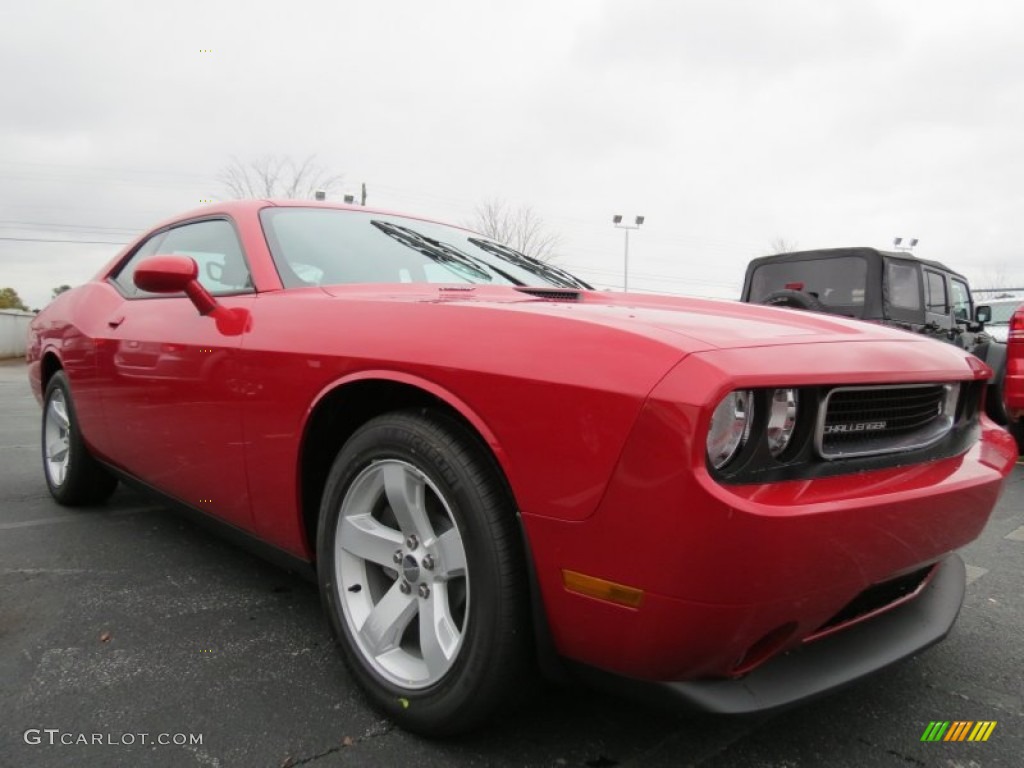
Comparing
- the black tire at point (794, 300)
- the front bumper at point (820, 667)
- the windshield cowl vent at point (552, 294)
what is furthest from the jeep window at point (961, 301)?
the front bumper at point (820, 667)

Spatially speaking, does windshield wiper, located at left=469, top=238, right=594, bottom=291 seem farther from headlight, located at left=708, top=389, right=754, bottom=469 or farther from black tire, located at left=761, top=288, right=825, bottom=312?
black tire, located at left=761, top=288, right=825, bottom=312

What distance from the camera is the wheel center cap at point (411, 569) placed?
180 centimetres

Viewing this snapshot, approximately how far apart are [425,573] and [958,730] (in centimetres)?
140

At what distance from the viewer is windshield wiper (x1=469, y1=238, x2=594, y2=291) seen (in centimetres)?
318

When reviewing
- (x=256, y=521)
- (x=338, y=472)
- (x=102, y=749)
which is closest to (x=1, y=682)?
(x=102, y=749)

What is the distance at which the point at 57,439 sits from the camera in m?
3.99

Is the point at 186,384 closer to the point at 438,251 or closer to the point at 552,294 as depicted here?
the point at 438,251

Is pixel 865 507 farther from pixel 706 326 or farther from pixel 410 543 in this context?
pixel 410 543

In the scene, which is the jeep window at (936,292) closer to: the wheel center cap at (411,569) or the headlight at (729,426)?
the headlight at (729,426)

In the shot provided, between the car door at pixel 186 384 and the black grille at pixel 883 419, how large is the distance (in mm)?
1703

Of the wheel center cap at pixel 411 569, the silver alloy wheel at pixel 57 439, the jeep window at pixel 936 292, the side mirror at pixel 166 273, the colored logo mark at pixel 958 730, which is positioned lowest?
the colored logo mark at pixel 958 730

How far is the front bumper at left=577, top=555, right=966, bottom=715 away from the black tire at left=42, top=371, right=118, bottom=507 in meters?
3.11

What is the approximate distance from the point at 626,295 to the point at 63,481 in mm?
3212
